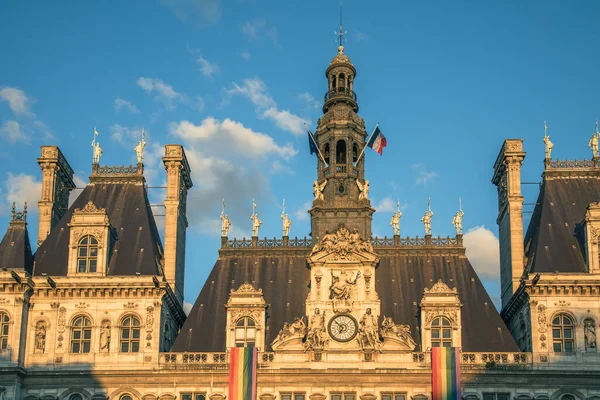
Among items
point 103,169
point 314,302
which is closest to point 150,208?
point 103,169

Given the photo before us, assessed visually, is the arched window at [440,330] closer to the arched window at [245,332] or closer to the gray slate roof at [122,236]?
the arched window at [245,332]

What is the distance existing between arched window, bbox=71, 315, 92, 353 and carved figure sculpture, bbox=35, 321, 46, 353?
6.21 ft

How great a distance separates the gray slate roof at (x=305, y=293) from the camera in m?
69.1

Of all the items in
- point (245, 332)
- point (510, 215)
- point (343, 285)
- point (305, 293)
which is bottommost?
point (245, 332)

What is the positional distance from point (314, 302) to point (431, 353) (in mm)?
8341

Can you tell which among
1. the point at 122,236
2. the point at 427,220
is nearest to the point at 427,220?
the point at 427,220

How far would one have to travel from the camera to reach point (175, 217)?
74562 millimetres

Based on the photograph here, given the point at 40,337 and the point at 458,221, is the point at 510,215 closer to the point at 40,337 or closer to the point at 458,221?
the point at 458,221

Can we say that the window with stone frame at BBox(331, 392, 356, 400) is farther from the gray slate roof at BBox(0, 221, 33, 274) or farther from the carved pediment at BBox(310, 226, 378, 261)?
the gray slate roof at BBox(0, 221, 33, 274)

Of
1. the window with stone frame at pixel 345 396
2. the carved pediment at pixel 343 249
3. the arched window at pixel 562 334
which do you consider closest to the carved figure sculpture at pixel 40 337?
the carved pediment at pixel 343 249

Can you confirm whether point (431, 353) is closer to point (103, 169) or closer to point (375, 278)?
point (375, 278)

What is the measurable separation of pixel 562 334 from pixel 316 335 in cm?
1607

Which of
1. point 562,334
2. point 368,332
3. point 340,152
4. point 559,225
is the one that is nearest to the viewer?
point 368,332

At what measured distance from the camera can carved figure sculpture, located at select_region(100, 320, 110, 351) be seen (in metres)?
68.2
